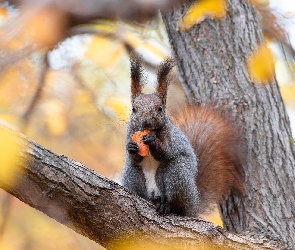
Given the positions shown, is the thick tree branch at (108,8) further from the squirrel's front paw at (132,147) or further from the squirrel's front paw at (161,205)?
the squirrel's front paw at (161,205)

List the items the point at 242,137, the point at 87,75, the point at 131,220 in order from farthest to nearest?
the point at 87,75
the point at 242,137
the point at 131,220

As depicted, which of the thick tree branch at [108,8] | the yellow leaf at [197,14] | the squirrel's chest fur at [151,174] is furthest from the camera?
the yellow leaf at [197,14]

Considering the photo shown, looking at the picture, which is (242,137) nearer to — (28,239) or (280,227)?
(280,227)

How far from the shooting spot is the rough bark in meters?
2.07

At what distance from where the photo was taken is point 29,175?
206 cm

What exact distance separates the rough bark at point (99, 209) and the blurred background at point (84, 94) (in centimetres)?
72

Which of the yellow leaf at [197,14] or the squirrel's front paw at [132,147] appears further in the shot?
the yellow leaf at [197,14]

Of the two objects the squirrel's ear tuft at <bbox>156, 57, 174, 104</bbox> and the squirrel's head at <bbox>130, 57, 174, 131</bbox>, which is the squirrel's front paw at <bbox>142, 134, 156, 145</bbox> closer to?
the squirrel's head at <bbox>130, 57, 174, 131</bbox>

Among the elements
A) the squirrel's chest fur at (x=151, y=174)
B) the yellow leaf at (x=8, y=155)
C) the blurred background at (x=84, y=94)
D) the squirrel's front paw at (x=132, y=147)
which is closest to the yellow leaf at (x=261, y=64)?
the blurred background at (x=84, y=94)

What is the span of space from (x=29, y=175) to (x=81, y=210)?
0.99 feet

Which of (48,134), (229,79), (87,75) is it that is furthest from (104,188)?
(87,75)

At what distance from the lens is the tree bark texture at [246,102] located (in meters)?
3.28

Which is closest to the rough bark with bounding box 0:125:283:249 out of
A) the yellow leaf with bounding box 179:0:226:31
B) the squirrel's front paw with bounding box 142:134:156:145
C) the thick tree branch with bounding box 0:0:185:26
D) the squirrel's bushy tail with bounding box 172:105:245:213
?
the squirrel's front paw with bounding box 142:134:156:145

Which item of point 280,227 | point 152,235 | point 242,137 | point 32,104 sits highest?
point 32,104
